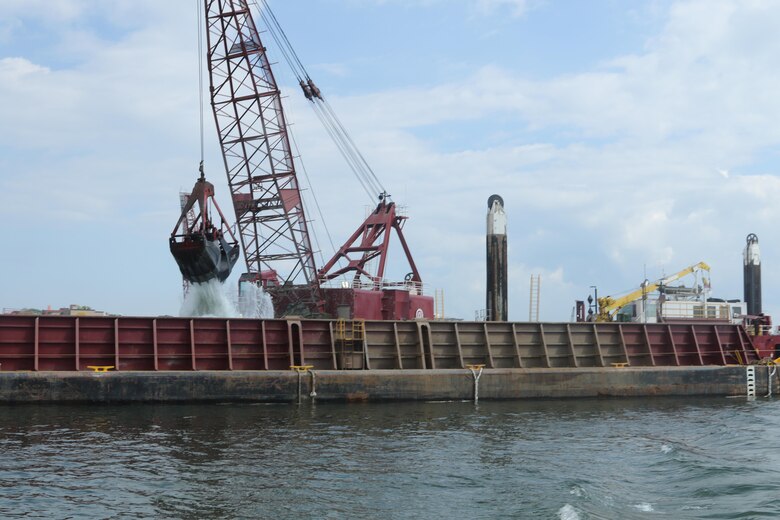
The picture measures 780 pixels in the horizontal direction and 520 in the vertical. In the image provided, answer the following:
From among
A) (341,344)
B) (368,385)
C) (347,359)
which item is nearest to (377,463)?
(368,385)

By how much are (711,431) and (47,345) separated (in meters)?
22.7

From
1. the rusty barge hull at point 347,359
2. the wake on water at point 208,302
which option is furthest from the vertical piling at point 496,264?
the wake on water at point 208,302

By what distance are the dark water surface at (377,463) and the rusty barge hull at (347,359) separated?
0.91 meters

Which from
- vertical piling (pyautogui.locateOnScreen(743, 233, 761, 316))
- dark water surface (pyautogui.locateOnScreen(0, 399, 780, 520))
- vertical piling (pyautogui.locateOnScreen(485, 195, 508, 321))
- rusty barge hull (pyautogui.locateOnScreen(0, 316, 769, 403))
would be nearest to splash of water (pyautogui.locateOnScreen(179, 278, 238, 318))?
rusty barge hull (pyautogui.locateOnScreen(0, 316, 769, 403))

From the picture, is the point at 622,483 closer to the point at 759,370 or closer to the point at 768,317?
the point at 759,370

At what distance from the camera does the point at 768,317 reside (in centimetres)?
4941

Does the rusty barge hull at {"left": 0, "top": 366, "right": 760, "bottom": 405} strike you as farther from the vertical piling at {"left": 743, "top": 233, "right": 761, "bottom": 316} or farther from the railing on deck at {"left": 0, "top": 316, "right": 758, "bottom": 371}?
the vertical piling at {"left": 743, "top": 233, "right": 761, "bottom": 316}

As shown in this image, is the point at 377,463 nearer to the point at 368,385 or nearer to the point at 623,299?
the point at 368,385

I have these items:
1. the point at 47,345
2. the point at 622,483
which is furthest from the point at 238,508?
the point at 47,345

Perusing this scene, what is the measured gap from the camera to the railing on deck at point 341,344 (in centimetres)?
2802

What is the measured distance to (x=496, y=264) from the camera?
4250 centimetres

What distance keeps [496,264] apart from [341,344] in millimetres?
13997

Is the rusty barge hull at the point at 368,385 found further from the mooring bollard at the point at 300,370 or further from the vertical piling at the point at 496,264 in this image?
the vertical piling at the point at 496,264

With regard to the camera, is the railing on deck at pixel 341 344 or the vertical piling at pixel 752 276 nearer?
the railing on deck at pixel 341 344
